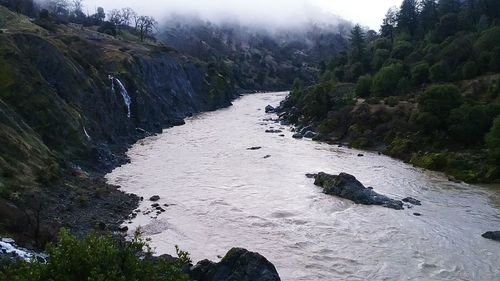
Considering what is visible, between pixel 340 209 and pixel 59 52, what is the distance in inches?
1867

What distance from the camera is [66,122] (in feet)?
181

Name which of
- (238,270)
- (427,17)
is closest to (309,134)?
(238,270)

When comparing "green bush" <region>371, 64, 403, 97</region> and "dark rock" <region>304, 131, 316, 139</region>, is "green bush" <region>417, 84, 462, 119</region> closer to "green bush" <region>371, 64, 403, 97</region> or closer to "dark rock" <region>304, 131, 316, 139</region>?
"dark rock" <region>304, 131, 316, 139</region>

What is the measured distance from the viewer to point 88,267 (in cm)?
1323

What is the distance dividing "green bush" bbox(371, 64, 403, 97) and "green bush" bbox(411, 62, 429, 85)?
11.1 feet

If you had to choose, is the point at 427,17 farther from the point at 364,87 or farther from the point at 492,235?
the point at 492,235

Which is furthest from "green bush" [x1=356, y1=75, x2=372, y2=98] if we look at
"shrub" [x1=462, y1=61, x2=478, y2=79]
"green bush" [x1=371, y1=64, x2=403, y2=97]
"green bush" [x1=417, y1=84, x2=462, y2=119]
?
"green bush" [x1=417, y1=84, x2=462, y2=119]

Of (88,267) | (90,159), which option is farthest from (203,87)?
(88,267)

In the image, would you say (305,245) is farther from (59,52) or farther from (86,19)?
(86,19)

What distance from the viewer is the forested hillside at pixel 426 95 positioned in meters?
60.7

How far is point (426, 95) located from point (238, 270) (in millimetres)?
50008

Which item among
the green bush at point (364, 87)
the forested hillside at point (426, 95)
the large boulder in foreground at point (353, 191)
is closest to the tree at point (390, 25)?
the forested hillside at point (426, 95)

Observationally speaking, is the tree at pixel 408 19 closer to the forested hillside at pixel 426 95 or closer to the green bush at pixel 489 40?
the forested hillside at pixel 426 95

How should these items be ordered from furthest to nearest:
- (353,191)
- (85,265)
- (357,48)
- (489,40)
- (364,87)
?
(357,48)
(364,87)
(489,40)
(353,191)
(85,265)
